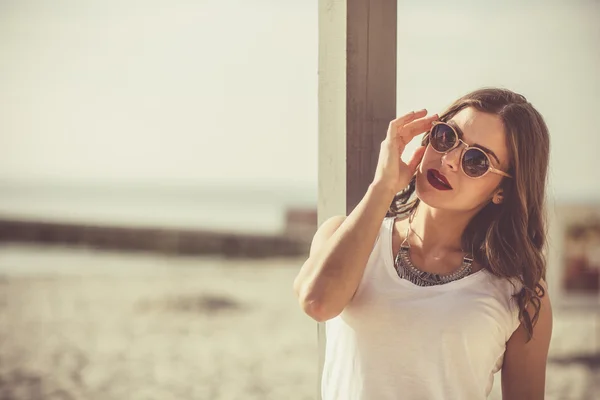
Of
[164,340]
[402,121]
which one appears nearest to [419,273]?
[402,121]

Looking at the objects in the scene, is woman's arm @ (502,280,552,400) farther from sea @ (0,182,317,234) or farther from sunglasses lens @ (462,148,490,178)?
sea @ (0,182,317,234)

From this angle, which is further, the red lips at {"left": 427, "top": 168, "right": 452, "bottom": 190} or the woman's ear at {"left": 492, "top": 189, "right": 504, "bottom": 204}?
the woman's ear at {"left": 492, "top": 189, "right": 504, "bottom": 204}

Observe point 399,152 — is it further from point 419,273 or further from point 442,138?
point 419,273

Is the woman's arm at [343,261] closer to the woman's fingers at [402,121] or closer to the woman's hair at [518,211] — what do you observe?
the woman's fingers at [402,121]

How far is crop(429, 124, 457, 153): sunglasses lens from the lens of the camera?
1840mm

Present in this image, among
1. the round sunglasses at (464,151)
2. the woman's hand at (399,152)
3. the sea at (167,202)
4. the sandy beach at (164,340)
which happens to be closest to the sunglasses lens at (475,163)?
the round sunglasses at (464,151)

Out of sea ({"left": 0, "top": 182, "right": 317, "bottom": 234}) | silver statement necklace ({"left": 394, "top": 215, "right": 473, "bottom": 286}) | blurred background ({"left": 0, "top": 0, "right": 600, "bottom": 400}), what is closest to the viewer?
silver statement necklace ({"left": 394, "top": 215, "right": 473, "bottom": 286})

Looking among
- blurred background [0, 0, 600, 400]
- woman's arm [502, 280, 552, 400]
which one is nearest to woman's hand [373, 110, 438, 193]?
blurred background [0, 0, 600, 400]

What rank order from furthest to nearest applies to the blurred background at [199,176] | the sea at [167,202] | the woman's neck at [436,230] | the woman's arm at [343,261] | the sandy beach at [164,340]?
the sea at [167,202], the sandy beach at [164,340], the blurred background at [199,176], the woman's neck at [436,230], the woman's arm at [343,261]

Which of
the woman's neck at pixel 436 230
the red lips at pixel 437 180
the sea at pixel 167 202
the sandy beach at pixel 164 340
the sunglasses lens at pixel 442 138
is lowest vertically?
the sea at pixel 167 202

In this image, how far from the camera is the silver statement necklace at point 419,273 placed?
1.81m

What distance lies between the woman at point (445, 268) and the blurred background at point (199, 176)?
0.60 ft

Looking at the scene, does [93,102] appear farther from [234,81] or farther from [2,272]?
[2,272]

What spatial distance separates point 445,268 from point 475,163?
0.30 metres
